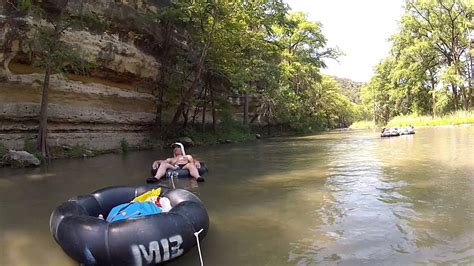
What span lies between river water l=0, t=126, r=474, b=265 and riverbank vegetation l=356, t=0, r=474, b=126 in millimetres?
25891

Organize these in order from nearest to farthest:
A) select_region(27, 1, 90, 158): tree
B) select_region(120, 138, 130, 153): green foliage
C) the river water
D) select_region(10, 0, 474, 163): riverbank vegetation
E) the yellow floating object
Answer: the river water < the yellow floating object < select_region(27, 1, 90, 158): tree < select_region(120, 138, 130, 153): green foliage < select_region(10, 0, 474, 163): riverbank vegetation

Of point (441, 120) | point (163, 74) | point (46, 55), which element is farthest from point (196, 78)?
point (441, 120)

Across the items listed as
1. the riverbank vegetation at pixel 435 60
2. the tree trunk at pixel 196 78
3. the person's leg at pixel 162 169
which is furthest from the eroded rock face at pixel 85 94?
the riverbank vegetation at pixel 435 60

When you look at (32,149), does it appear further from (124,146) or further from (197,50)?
(197,50)

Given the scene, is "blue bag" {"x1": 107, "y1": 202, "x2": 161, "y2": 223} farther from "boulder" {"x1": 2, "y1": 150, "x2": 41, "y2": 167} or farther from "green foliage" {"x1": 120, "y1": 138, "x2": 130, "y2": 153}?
"green foliage" {"x1": 120, "y1": 138, "x2": 130, "y2": 153}

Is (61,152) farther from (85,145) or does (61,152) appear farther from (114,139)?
(114,139)

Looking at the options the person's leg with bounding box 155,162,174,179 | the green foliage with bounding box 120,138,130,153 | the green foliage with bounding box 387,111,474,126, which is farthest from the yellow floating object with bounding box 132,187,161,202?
the green foliage with bounding box 387,111,474,126

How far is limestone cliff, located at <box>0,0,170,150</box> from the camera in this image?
11.6m

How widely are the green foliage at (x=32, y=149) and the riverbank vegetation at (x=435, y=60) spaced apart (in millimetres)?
28666

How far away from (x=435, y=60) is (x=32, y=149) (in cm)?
3546

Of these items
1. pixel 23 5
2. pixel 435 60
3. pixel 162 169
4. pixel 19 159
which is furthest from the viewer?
pixel 435 60

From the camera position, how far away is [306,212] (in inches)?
202

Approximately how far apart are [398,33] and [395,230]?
37.6m

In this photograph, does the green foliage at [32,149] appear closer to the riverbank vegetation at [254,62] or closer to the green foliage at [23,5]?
the riverbank vegetation at [254,62]
